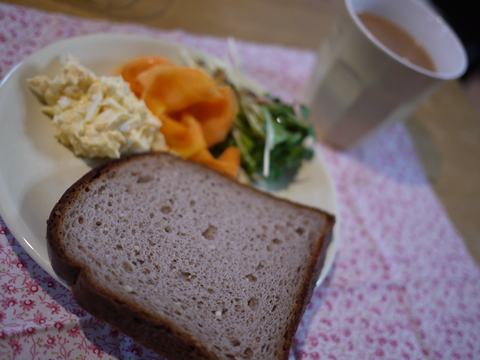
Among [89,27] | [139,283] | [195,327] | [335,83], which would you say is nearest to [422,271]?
[335,83]

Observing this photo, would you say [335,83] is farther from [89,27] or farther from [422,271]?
[89,27]

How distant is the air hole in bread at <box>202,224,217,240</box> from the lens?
4.39ft

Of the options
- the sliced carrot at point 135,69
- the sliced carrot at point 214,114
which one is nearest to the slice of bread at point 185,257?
the sliced carrot at point 214,114

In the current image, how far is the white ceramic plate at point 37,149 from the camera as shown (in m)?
1.04

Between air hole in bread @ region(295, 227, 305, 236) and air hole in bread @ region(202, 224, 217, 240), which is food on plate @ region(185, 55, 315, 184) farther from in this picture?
air hole in bread @ region(202, 224, 217, 240)

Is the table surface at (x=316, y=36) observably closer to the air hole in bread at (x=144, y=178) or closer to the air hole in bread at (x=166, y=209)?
the air hole in bread at (x=144, y=178)

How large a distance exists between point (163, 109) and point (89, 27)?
0.95 meters

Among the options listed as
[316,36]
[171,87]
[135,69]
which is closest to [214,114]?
[171,87]

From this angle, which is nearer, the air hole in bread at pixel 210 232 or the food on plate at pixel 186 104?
the air hole in bread at pixel 210 232

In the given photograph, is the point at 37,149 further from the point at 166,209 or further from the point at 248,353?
the point at 248,353

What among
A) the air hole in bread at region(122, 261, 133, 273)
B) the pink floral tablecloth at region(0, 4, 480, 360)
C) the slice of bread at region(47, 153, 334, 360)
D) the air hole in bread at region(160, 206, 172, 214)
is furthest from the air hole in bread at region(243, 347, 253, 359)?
the air hole in bread at region(160, 206, 172, 214)

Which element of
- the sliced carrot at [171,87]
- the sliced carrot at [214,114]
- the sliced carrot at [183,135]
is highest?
the sliced carrot at [171,87]

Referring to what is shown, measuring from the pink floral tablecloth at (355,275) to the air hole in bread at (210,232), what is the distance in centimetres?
49

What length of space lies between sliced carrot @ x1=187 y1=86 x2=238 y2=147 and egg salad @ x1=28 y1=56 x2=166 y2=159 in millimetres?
362
